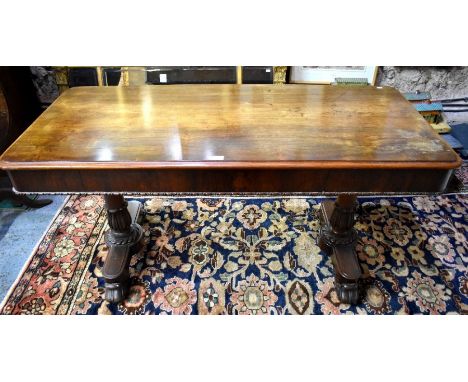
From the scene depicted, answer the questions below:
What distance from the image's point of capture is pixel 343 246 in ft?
5.71

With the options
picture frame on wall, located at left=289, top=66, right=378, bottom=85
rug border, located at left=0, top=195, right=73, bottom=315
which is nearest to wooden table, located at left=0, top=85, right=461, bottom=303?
rug border, located at left=0, top=195, right=73, bottom=315

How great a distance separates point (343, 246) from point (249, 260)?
48cm

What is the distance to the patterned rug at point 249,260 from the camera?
5.37 feet

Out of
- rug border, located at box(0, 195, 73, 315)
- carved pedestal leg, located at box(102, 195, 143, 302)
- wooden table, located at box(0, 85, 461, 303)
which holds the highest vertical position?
wooden table, located at box(0, 85, 461, 303)

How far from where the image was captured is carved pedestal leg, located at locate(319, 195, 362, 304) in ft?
5.31

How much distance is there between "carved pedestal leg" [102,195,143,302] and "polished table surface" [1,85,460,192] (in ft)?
1.37

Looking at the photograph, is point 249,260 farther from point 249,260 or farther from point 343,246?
point 343,246

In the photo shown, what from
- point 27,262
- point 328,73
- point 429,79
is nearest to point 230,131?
point 27,262

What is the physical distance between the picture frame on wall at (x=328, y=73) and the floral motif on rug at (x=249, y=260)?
3.82 feet

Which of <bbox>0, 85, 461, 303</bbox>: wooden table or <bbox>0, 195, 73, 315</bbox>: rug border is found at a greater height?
<bbox>0, 85, 461, 303</bbox>: wooden table

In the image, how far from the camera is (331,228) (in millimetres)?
1782

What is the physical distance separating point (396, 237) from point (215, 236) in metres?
1.02

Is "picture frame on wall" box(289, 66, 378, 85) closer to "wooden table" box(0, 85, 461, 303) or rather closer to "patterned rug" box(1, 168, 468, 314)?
"patterned rug" box(1, 168, 468, 314)

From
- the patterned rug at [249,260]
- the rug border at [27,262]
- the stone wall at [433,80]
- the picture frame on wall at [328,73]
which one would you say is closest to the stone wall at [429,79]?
the stone wall at [433,80]
